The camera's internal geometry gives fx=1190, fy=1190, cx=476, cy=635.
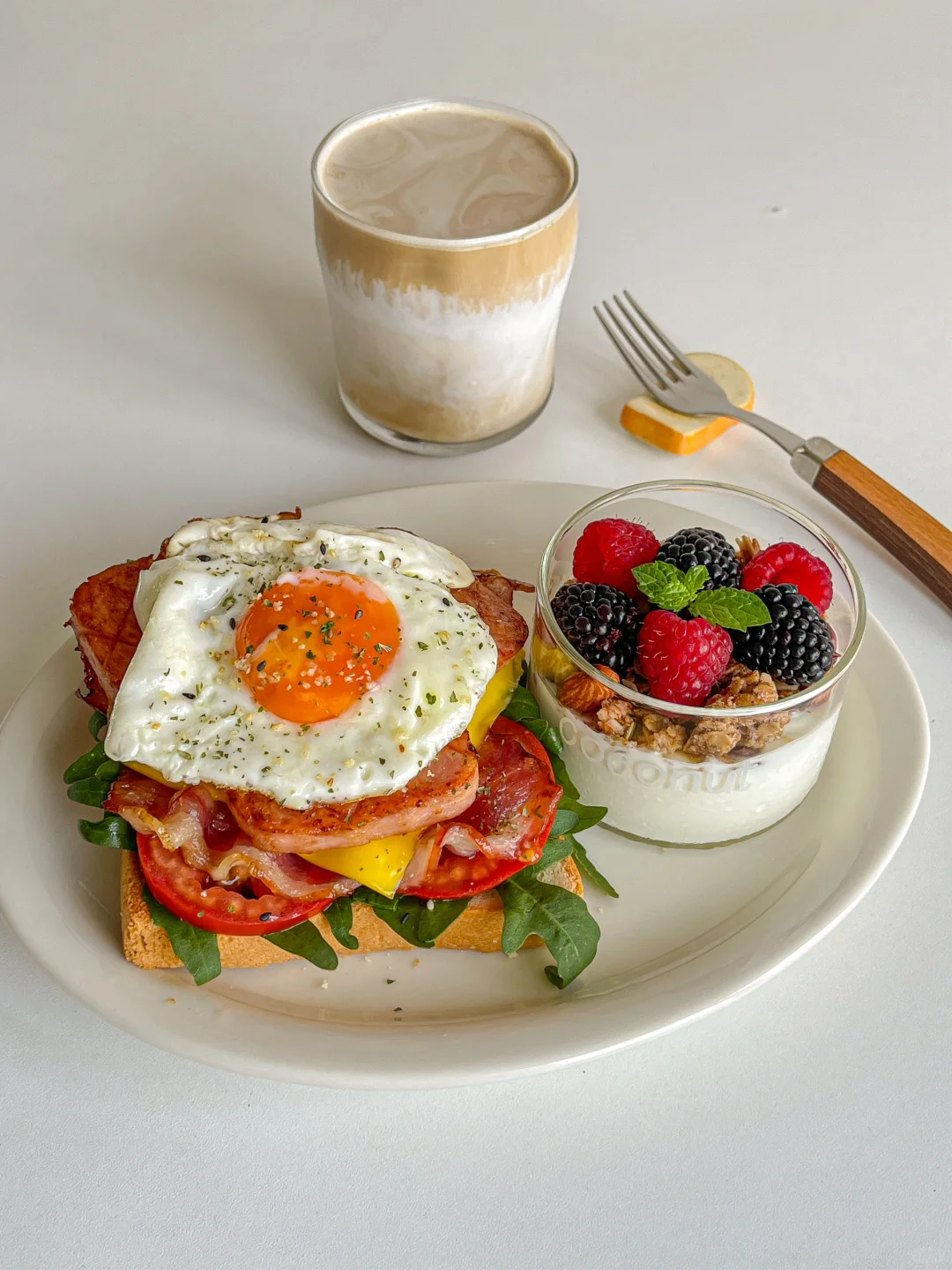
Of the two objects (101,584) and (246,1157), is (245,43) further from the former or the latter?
(246,1157)

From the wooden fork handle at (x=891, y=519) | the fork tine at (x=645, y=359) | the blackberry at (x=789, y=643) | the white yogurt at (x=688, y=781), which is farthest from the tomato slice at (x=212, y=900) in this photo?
the fork tine at (x=645, y=359)

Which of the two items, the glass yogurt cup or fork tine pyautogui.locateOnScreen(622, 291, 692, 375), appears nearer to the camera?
the glass yogurt cup

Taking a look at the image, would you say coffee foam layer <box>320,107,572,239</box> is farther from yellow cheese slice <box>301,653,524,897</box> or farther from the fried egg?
yellow cheese slice <box>301,653,524,897</box>

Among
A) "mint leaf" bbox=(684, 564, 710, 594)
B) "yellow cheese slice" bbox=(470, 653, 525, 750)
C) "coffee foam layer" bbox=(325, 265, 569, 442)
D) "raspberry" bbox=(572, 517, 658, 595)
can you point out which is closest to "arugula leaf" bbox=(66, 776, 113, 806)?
"yellow cheese slice" bbox=(470, 653, 525, 750)

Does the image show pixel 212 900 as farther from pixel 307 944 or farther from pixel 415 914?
pixel 415 914

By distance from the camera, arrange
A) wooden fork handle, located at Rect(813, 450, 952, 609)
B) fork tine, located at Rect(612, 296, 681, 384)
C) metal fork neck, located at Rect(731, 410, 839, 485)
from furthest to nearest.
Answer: fork tine, located at Rect(612, 296, 681, 384) < metal fork neck, located at Rect(731, 410, 839, 485) < wooden fork handle, located at Rect(813, 450, 952, 609)
